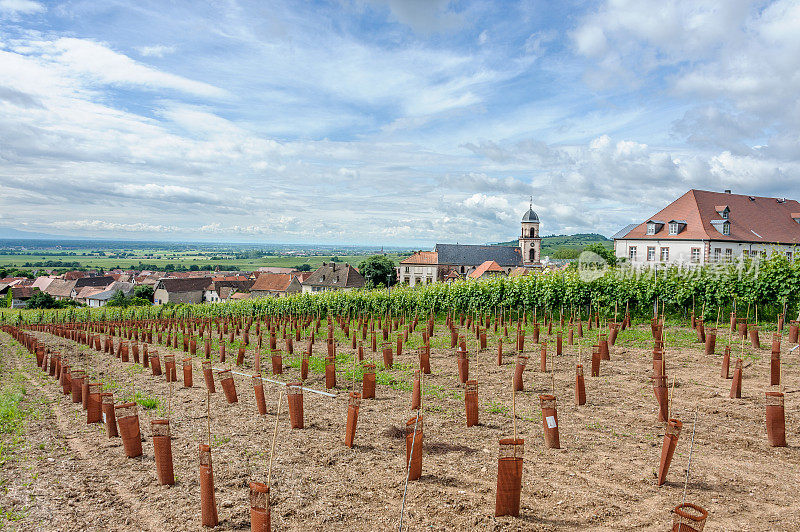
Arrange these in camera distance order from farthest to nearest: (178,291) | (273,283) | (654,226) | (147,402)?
(178,291)
(273,283)
(654,226)
(147,402)

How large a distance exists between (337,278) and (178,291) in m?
40.3

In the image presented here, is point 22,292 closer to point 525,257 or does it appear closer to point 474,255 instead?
point 474,255

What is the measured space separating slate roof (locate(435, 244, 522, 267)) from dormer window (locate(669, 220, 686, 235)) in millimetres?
49619

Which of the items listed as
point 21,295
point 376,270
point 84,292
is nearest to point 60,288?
point 84,292

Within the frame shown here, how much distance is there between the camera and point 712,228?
145 ft

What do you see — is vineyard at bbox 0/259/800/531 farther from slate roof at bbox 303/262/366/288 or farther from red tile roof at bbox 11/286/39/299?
red tile roof at bbox 11/286/39/299

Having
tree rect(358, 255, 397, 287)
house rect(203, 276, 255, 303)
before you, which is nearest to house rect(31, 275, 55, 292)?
house rect(203, 276, 255, 303)

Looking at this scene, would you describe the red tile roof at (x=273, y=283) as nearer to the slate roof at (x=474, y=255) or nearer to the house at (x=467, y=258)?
the house at (x=467, y=258)

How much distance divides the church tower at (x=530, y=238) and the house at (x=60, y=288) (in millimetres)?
93230

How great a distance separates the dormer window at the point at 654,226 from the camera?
47.7 meters

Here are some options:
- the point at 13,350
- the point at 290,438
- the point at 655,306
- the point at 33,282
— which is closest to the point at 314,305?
the point at 13,350

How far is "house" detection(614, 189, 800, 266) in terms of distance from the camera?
43.9 metres

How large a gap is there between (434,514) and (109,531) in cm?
252

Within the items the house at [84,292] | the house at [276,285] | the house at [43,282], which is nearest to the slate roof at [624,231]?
the house at [276,285]
